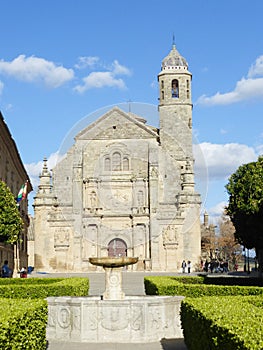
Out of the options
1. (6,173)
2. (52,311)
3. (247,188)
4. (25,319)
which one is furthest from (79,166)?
(25,319)

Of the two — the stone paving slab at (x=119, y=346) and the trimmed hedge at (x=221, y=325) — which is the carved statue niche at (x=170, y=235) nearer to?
the stone paving slab at (x=119, y=346)

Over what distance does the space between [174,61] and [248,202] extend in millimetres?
30480

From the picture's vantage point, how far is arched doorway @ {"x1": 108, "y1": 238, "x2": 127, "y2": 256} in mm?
53781

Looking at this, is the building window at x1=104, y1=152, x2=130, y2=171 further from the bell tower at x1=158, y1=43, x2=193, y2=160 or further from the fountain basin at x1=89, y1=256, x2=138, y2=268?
the fountain basin at x1=89, y1=256, x2=138, y2=268

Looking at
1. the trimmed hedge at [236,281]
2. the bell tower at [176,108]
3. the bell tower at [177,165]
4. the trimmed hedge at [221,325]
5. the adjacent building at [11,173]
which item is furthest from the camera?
the bell tower at [176,108]

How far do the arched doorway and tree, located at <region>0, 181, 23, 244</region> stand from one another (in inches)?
1042

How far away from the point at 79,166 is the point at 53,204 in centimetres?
A: 437

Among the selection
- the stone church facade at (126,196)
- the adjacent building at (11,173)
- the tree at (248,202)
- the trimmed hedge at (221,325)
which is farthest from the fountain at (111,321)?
the stone church facade at (126,196)

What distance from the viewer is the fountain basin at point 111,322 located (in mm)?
13258

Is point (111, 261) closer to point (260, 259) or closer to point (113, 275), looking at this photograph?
point (113, 275)

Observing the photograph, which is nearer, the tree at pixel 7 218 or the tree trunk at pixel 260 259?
the tree at pixel 7 218

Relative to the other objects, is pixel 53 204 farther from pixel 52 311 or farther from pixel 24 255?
pixel 52 311

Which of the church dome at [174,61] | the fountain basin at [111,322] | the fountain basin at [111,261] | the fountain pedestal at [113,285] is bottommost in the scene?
the fountain basin at [111,322]

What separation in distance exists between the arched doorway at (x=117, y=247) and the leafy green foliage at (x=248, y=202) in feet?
70.7
